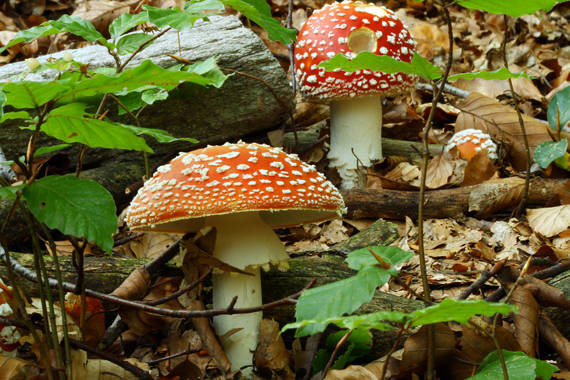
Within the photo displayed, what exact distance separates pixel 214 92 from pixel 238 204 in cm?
198

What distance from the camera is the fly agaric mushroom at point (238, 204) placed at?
6.31 feet

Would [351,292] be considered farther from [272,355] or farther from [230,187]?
[272,355]

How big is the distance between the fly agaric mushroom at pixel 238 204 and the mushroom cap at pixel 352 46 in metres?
1.55

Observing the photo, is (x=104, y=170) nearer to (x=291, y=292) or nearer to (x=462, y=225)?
(x=291, y=292)

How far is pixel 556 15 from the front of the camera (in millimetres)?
7555

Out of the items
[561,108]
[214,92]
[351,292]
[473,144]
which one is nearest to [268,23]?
[351,292]

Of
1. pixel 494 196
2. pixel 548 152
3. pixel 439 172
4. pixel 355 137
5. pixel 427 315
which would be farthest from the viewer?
pixel 355 137

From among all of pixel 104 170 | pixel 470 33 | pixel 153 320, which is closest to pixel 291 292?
pixel 153 320

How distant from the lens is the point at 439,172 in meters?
3.92

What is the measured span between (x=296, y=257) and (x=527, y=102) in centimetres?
334

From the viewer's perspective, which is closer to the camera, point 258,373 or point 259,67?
point 258,373

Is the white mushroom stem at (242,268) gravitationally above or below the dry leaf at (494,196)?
above

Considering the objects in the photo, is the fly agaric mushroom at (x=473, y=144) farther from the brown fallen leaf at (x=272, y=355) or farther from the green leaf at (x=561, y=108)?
the brown fallen leaf at (x=272, y=355)

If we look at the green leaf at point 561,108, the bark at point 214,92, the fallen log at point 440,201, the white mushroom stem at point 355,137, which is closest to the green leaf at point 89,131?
the bark at point 214,92
